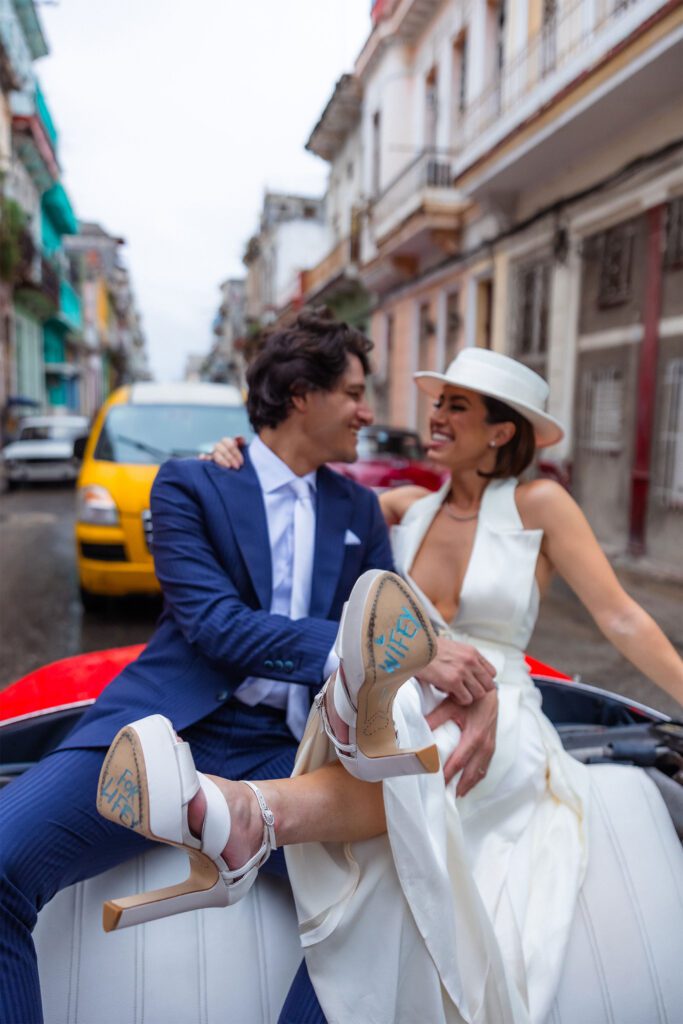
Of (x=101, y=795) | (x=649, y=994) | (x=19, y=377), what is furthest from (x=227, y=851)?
(x=19, y=377)

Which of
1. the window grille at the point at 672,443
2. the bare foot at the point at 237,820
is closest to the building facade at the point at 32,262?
the bare foot at the point at 237,820

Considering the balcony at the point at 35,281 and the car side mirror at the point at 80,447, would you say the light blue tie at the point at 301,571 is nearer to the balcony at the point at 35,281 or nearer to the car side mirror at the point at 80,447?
the car side mirror at the point at 80,447

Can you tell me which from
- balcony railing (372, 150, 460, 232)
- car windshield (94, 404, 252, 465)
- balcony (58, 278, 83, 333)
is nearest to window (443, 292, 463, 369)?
balcony railing (372, 150, 460, 232)

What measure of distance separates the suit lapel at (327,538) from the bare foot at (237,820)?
66 cm

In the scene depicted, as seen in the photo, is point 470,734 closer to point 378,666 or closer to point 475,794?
point 475,794

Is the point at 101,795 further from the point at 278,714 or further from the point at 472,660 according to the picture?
the point at 472,660

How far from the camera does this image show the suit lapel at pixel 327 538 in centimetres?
185

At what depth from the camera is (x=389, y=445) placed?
8234 mm

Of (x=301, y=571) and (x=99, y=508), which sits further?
(x=99, y=508)

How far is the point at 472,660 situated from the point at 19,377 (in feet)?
84.6

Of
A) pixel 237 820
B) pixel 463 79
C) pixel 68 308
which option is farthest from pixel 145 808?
pixel 68 308

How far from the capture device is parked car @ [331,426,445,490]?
20.4 ft

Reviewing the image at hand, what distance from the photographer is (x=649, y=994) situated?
4.50ft

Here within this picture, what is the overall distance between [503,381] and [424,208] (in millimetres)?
11327
